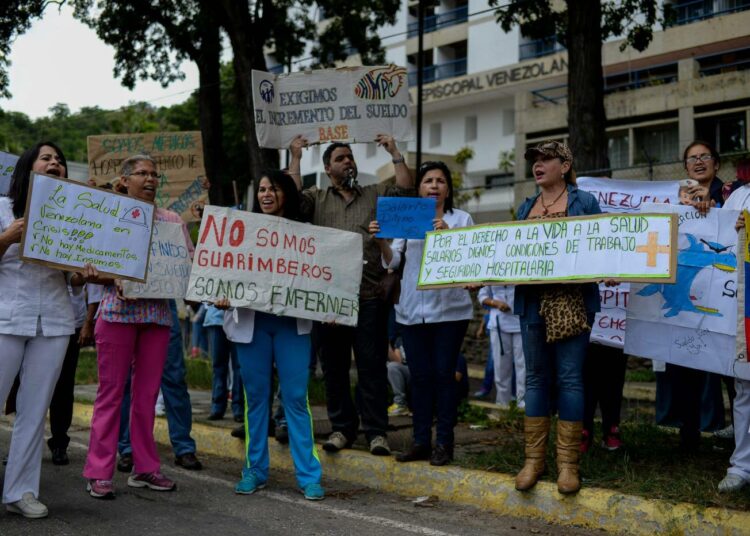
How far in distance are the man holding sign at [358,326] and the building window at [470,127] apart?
1420 inches

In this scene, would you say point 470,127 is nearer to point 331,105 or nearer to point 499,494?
point 331,105

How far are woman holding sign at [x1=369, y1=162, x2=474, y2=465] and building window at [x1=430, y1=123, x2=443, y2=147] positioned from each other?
1506 inches

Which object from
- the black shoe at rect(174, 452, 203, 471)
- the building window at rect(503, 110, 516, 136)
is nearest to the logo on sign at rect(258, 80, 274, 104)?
the black shoe at rect(174, 452, 203, 471)

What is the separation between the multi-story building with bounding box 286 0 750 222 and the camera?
2902 cm

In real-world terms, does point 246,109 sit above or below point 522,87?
below

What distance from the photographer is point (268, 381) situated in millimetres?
6309

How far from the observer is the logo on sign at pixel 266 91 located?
8.21 m

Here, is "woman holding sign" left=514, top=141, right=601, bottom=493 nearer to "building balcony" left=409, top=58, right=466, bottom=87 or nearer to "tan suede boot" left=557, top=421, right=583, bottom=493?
"tan suede boot" left=557, top=421, right=583, bottom=493

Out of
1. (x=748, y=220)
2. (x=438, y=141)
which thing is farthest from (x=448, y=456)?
(x=438, y=141)

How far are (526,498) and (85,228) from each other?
3.24 m

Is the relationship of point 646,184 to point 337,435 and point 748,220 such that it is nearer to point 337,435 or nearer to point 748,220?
point 748,220

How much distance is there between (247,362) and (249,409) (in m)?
0.34

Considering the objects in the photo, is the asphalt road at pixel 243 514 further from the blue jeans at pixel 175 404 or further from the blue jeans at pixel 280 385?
the blue jeans at pixel 175 404

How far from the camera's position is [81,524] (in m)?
5.30
